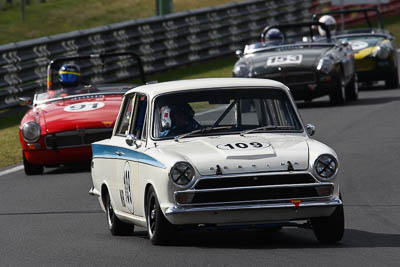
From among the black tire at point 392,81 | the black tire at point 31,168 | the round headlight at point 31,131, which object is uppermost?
Result: the round headlight at point 31,131

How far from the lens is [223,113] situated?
8.45m

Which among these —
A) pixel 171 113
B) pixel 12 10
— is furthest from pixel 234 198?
pixel 12 10

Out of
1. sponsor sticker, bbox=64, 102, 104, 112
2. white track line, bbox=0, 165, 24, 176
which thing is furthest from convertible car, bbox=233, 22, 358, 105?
white track line, bbox=0, 165, 24, 176

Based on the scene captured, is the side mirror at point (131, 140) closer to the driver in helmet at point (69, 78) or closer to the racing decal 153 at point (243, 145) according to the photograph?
the racing decal 153 at point (243, 145)

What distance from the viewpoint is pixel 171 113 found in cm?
842

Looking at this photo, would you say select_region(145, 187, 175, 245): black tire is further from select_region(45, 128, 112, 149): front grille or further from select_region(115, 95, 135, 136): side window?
select_region(45, 128, 112, 149): front grille

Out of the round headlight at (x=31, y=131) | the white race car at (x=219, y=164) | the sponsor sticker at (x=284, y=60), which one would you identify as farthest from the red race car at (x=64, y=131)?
the sponsor sticker at (x=284, y=60)

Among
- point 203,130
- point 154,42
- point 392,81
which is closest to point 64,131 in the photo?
point 203,130

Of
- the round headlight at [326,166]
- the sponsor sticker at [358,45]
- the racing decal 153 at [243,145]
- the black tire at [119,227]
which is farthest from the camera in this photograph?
the sponsor sticker at [358,45]

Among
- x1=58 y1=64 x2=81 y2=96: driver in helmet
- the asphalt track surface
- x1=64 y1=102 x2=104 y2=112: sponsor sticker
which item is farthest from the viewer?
x1=58 y1=64 x2=81 y2=96: driver in helmet

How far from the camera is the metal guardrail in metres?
20.9

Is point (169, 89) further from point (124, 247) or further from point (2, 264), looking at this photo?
point (2, 264)

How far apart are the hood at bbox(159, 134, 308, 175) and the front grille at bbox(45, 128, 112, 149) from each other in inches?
226

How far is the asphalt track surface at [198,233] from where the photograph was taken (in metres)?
7.16
